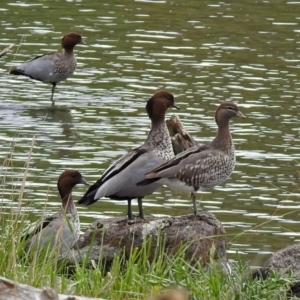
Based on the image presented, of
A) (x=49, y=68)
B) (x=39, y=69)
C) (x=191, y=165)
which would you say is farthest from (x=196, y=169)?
(x=39, y=69)

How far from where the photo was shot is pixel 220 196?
12062mm

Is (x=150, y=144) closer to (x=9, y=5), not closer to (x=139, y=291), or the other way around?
(x=139, y=291)

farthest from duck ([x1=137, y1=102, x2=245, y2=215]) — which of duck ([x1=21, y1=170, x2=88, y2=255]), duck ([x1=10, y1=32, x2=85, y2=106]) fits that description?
duck ([x1=10, y1=32, x2=85, y2=106])

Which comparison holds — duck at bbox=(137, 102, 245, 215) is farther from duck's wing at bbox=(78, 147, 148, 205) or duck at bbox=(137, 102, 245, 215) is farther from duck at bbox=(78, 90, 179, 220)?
A: duck's wing at bbox=(78, 147, 148, 205)

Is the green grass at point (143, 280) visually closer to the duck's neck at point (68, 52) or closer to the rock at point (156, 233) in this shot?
the rock at point (156, 233)

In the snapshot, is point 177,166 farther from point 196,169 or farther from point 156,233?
point 156,233

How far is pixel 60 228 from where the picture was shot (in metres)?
6.14

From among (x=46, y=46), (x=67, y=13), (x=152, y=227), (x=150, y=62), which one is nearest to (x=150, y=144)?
(x=152, y=227)

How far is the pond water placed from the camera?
38.2 ft

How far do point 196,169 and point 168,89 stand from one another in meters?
7.84

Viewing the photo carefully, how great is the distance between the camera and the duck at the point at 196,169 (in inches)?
370

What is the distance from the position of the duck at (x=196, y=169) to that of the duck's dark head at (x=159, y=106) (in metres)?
0.52

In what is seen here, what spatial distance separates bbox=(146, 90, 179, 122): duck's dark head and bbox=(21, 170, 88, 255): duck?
86 cm

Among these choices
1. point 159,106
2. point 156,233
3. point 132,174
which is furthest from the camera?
point 159,106
